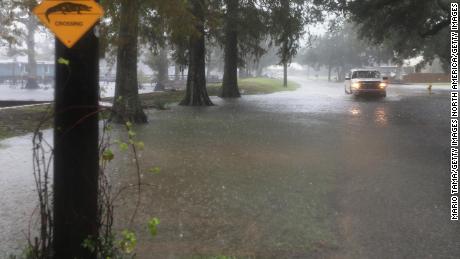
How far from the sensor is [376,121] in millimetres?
18156

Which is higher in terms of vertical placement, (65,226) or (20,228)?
(65,226)

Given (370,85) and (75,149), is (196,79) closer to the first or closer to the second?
(370,85)

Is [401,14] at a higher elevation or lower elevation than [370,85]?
higher

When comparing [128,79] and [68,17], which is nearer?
[68,17]

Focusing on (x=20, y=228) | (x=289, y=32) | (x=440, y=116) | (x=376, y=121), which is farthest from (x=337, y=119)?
(x=20, y=228)

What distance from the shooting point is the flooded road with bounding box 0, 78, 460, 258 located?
17.2 feet

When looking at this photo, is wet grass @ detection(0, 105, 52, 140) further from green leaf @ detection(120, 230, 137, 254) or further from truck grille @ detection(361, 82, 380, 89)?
truck grille @ detection(361, 82, 380, 89)

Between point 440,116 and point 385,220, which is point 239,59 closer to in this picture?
point 440,116

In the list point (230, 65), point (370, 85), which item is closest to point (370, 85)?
point (370, 85)

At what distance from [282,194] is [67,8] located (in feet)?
15.4

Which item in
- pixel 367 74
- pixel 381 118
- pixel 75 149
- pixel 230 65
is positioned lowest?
pixel 381 118

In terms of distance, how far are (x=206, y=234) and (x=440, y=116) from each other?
17.5 m

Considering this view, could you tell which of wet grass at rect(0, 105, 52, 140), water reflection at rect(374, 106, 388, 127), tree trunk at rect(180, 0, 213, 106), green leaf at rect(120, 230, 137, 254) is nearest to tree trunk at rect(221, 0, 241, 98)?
tree trunk at rect(180, 0, 213, 106)

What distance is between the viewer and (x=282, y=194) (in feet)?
24.2
